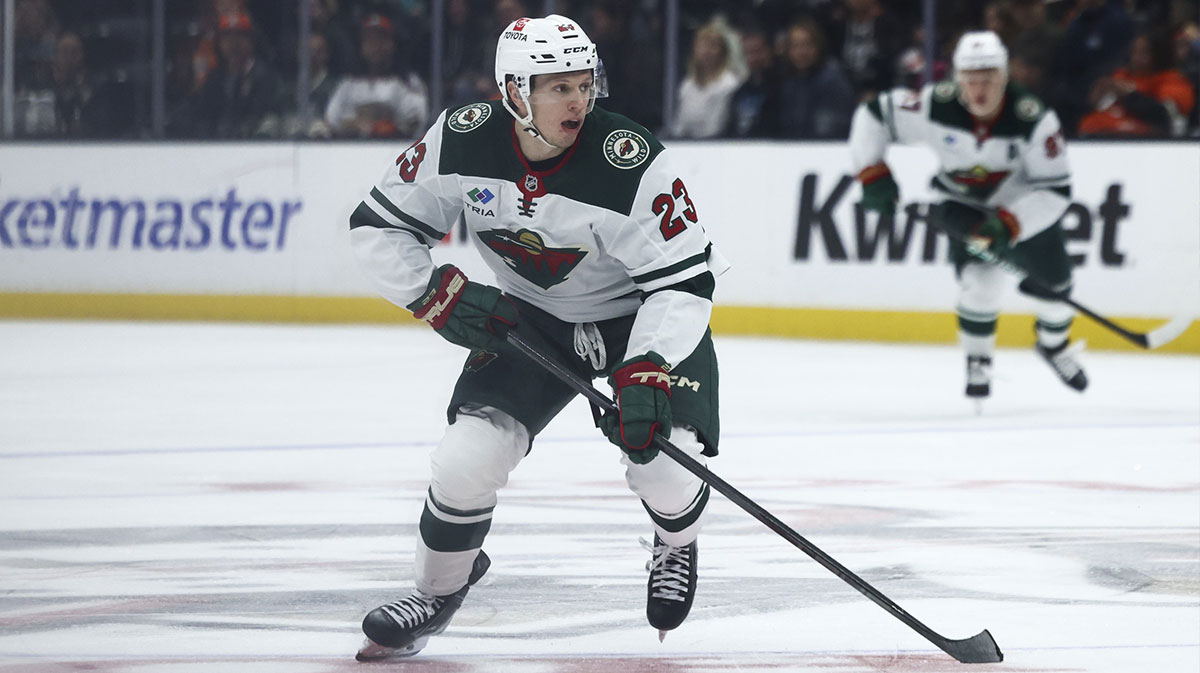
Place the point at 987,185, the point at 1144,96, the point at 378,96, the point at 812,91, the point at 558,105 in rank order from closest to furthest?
the point at 558,105
the point at 987,185
the point at 1144,96
the point at 812,91
the point at 378,96

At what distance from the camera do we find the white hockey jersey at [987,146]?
23.6 feet

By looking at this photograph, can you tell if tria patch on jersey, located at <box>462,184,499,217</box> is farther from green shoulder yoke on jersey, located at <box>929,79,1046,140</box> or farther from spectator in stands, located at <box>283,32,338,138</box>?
spectator in stands, located at <box>283,32,338,138</box>

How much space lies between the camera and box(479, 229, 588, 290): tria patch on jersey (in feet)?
10.5

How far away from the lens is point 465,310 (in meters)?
3.15

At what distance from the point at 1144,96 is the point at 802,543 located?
658cm

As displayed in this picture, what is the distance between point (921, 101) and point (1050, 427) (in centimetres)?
149

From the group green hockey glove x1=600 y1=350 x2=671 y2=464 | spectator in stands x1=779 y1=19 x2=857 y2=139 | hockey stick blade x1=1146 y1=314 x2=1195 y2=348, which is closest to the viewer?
green hockey glove x1=600 y1=350 x2=671 y2=464

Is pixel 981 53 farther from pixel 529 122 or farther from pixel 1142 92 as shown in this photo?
pixel 529 122

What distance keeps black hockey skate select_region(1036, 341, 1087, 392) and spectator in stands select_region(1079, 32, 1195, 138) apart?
2213 millimetres

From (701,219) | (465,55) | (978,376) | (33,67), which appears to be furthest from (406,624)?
(33,67)

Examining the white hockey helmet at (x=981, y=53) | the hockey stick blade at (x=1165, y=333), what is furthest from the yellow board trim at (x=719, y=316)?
the white hockey helmet at (x=981, y=53)

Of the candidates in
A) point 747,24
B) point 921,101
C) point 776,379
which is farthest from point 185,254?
point 921,101

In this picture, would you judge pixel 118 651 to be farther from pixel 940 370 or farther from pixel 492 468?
pixel 940 370

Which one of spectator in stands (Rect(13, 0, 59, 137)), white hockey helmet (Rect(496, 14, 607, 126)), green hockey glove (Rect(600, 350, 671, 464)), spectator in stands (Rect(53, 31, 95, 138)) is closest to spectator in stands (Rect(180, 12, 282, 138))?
spectator in stands (Rect(53, 31, 95, 138))
